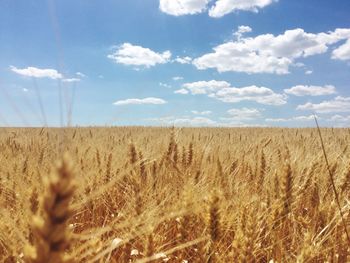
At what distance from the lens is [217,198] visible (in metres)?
1.63

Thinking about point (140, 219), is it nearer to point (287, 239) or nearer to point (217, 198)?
point (217, 198)

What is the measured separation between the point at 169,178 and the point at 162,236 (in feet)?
3.58

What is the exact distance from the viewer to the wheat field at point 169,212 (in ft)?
2.39

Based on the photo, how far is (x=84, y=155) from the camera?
147 inches

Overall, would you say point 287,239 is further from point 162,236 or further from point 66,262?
A: point 66,262

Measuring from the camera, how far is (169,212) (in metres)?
2.15

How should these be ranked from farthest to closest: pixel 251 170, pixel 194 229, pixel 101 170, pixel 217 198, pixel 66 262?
1. pixel 251 170
2. pixel 101 170
3. pixel 194 229
4. pixel 217 198
5. pixel 66 262

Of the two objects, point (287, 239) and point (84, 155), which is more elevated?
point (84, 155)

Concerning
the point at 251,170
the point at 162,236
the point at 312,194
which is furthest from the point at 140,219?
the point at 251,170

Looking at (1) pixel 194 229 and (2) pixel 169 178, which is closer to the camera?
(1) pixel 194 229

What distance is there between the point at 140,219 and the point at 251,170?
184cm

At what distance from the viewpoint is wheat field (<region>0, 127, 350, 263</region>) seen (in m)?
0.73

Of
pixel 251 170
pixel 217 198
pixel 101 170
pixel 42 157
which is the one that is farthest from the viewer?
pixel 42 157

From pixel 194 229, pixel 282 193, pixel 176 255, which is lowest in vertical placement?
pixel 176 255
